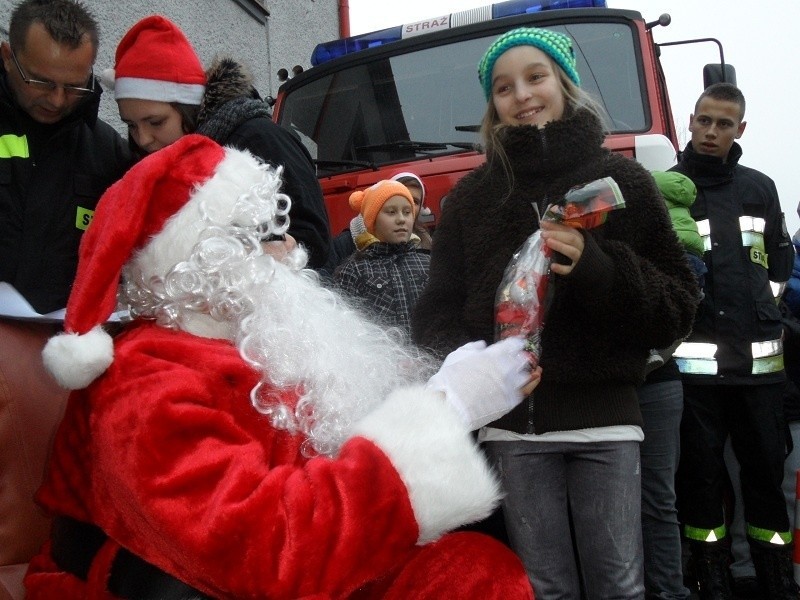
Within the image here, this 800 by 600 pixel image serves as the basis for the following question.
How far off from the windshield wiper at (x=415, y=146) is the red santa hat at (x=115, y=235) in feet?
10.4

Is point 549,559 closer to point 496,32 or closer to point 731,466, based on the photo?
point 731,466

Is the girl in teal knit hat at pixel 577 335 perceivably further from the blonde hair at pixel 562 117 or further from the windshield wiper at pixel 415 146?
the windshield wiper at pixel 415 146

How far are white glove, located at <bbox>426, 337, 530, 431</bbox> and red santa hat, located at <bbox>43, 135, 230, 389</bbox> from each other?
57 cm

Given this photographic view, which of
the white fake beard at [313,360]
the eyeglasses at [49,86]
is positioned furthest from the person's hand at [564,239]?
the eyeglasses at [49,86]

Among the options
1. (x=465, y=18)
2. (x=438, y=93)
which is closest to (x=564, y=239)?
(x=438, y=93)

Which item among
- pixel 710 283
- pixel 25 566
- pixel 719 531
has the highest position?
pixel 710 283

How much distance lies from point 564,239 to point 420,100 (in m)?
3.33

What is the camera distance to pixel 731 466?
11.9ft

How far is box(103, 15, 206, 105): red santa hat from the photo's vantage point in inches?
105

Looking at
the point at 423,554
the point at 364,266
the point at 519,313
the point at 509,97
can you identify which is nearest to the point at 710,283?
the point at 364,266

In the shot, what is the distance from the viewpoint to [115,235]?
55.1 inches

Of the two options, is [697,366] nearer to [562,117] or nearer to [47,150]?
[562,117]

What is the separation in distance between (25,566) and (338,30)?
9877 millimetres

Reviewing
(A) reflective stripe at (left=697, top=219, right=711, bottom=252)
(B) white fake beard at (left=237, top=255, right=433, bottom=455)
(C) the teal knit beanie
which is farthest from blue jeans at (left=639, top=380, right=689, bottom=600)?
(B) white fake beard at (left=237, top=255, right=433, bottom=455)
